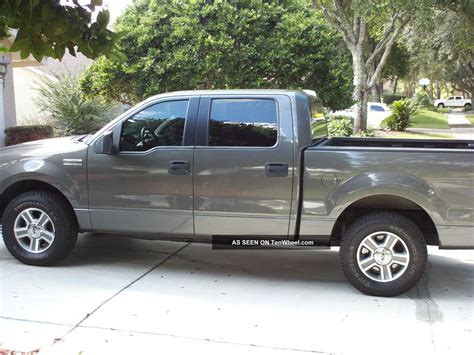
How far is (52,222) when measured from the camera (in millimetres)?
5113

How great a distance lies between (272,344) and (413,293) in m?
1.72

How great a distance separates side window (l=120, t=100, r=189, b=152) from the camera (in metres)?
5.00

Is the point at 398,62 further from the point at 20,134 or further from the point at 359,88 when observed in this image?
the point at 20,134

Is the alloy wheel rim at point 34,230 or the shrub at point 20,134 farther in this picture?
the shrub at point 20,134

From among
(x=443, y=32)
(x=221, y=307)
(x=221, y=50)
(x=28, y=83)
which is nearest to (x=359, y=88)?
(x=221, y=50)

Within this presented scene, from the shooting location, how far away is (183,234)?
195 inches

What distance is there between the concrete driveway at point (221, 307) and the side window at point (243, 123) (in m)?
1.38

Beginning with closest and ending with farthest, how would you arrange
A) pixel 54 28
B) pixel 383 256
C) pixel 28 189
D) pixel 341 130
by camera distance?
pixel 54 28
pixel 383 256
pixel 28 189
pixel 341 130

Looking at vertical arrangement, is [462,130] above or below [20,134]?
below

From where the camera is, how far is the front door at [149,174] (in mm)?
4871

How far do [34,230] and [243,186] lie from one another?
2.22 meters

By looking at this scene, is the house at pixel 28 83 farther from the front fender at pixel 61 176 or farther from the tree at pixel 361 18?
the front fender at pixel 61 176

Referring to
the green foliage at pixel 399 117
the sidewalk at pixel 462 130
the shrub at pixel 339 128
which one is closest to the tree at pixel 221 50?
the shrub at pixel 339 128

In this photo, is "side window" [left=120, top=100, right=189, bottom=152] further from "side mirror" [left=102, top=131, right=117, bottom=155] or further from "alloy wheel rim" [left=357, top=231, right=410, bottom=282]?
"alloy wheel rim" [left=357, top=231, right=410, bottom=282]
